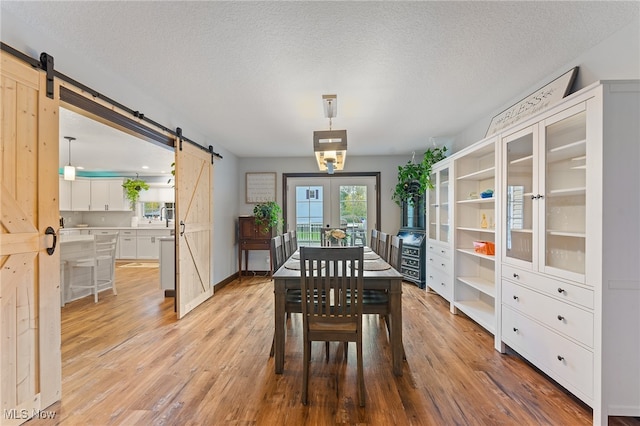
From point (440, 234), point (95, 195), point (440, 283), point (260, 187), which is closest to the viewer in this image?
point (440, 283)

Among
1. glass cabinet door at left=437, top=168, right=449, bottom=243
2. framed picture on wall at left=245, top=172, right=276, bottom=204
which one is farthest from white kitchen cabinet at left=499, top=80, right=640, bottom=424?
framed picture on wall at left=245, top=172, right=276, bottom=204

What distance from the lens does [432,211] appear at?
4.39 meters

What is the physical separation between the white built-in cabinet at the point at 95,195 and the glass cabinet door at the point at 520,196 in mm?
8428

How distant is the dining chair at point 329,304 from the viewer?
74.0 inches

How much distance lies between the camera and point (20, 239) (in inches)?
64.0

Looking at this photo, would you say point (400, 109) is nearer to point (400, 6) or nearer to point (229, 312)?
point (400, 6)

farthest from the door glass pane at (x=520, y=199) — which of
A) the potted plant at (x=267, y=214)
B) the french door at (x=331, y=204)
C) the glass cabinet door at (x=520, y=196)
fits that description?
the potted plant at (x=267, y=214)

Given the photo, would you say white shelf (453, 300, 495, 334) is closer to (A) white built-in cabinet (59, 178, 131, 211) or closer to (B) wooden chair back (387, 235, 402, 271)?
(B) wooden chair back (387, 235, 402, 271)

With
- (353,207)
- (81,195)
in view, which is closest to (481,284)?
(353,207)

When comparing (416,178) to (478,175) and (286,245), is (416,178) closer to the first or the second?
(478,175)

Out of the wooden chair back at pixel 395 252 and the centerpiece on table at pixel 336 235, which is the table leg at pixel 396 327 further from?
the centerpiece on table at pixel 336 235

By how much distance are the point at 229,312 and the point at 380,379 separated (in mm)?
2198

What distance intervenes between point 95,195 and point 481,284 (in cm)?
889

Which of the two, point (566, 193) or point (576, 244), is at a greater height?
point (566, 193)
